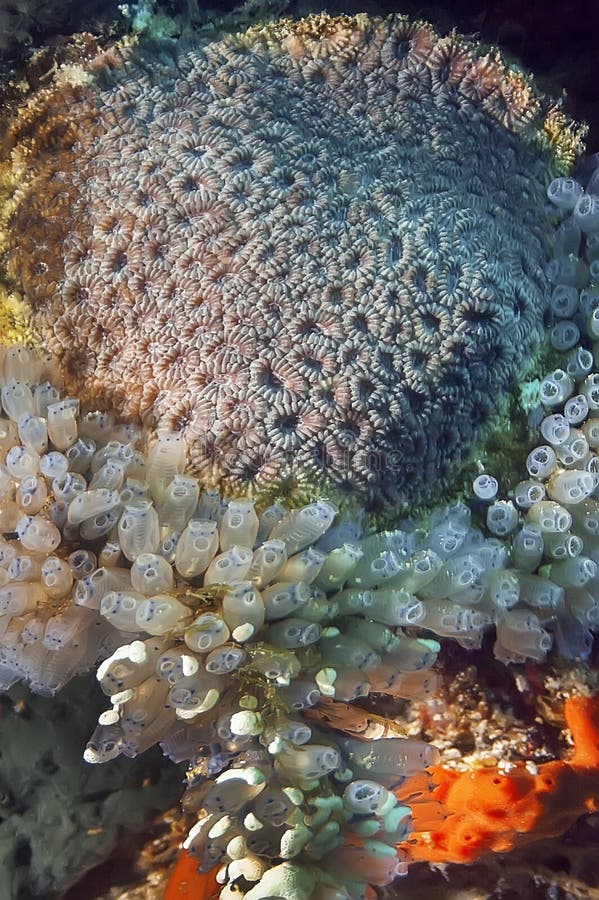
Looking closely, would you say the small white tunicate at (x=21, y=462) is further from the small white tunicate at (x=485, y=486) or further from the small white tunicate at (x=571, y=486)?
the small white tunicate at (x=571, y=486)

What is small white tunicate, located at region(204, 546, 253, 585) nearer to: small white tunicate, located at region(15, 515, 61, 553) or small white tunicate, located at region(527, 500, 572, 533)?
small white tunicate, located at region(15, 515, 61, 553)

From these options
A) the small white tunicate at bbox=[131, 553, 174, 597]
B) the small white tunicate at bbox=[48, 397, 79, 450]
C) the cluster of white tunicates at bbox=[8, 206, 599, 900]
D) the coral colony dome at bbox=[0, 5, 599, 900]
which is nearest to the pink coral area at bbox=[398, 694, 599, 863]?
the coral colony dome at bbox=[0, 5, 599, 900]

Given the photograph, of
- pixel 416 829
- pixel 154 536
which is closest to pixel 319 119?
pixel 154 536

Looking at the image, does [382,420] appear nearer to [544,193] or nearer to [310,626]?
[310,626]

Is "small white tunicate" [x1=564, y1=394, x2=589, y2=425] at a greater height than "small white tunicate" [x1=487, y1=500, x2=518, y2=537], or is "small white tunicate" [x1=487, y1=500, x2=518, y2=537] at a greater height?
"small white tunicate" [x1=564, y1=394, x2=589, y2=425]

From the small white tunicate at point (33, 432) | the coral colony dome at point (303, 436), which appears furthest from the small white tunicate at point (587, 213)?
the small white tunicate at point (33, 432)

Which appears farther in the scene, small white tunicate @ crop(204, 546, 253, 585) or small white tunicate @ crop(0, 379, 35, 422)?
small white tunicate @ crop(0, 379, 35, 422)

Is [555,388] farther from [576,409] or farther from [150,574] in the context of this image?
[150,574]
